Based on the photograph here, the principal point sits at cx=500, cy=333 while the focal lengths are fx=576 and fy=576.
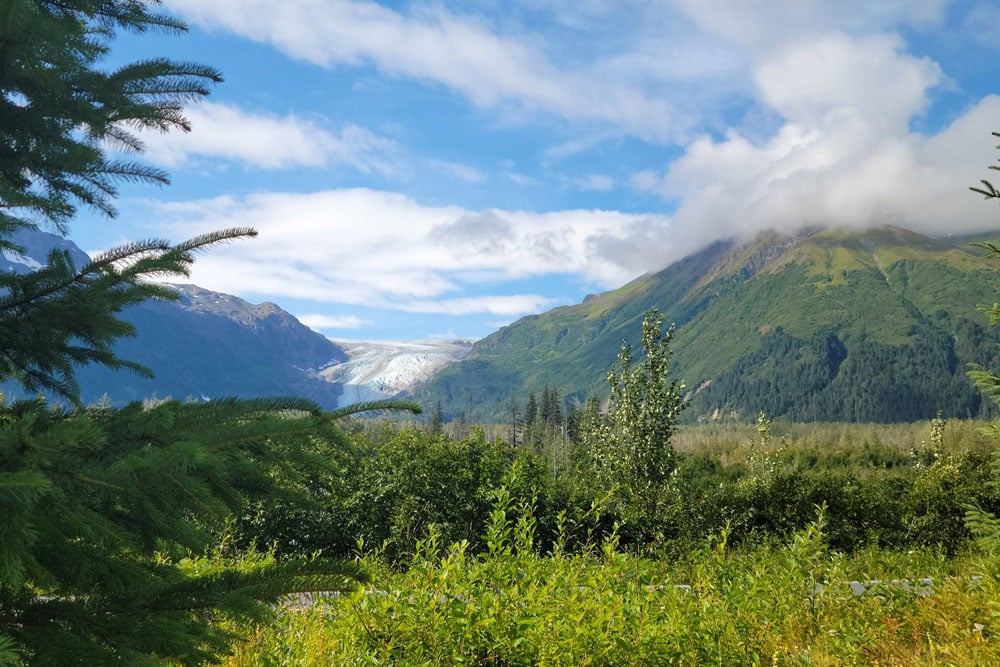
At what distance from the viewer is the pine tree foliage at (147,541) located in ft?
5.08

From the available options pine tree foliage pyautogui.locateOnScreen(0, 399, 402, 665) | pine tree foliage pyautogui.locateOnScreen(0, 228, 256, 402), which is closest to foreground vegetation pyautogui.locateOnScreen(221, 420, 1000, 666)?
pine tree foliage pyautogui.locateOnScreen(0, 399, 402, 665)

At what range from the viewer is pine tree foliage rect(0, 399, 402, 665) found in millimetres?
1548

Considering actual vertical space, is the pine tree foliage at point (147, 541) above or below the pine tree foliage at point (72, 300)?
below

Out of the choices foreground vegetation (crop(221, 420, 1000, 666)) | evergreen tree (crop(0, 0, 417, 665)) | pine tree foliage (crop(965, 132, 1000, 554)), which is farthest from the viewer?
pine tree foliage (crop(965, 132, 1000, 554))

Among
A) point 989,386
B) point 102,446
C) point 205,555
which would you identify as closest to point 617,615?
point 205,555

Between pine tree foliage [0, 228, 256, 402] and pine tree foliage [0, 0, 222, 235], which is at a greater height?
pine tree foliage [0, 0, 222, 235]

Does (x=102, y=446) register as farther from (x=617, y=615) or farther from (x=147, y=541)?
(x=617, y=615)

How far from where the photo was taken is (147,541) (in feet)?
6.39

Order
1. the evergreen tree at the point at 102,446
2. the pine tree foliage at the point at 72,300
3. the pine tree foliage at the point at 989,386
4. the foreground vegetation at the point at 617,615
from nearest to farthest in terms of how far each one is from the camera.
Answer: the evergreen tree at the point at 102,446 → the pine tree foliage at the point at 72,300 → the foreground vegetation at the point at 617,615 → the pine tree foliage at the point at 989,386

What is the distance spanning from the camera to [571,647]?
4184 mm

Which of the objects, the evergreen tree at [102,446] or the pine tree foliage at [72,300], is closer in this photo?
the evergreen tree at [102,446]

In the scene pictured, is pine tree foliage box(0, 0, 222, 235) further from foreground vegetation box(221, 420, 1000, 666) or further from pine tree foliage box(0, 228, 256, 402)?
foreground vegetation box(221, 420, 1000, 666)

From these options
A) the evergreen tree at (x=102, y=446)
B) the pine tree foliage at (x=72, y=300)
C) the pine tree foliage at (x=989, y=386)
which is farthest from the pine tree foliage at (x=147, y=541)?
the pine tree foliage at (x=989, y=386)

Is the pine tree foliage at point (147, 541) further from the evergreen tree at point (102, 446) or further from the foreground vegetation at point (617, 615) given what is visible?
the foreground vegetation at point (617, 615)
